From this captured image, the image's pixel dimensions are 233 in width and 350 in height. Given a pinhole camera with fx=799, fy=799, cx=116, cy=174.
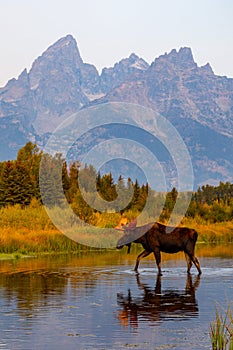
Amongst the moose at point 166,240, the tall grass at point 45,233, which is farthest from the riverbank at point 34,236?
the moose at point 166,240

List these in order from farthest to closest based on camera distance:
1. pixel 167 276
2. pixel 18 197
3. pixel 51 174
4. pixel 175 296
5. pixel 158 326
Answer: pixel 51 174, pixel 18 197, pixel 167 276, pixel 175 296, pixel 158 326

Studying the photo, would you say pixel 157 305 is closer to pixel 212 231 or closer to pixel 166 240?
pixel 166 240

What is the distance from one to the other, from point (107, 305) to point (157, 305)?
1.37m

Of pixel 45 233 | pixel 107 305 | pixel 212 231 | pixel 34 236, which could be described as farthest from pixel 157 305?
pixel 212 231

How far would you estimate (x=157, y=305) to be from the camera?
2134cm

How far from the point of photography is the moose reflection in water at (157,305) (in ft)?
63.4

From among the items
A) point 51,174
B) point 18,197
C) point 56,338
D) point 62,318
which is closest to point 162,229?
point 62,318

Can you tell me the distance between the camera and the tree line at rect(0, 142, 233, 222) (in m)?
63.2

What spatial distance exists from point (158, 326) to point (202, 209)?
182ft

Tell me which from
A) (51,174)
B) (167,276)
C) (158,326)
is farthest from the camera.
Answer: (51,174)

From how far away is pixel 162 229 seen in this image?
31.3 m

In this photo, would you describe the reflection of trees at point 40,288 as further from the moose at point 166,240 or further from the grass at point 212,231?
the grass at point 212,231

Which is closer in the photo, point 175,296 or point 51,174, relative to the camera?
point 175,296

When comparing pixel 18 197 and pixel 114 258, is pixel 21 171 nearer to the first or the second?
pixel 18 197
